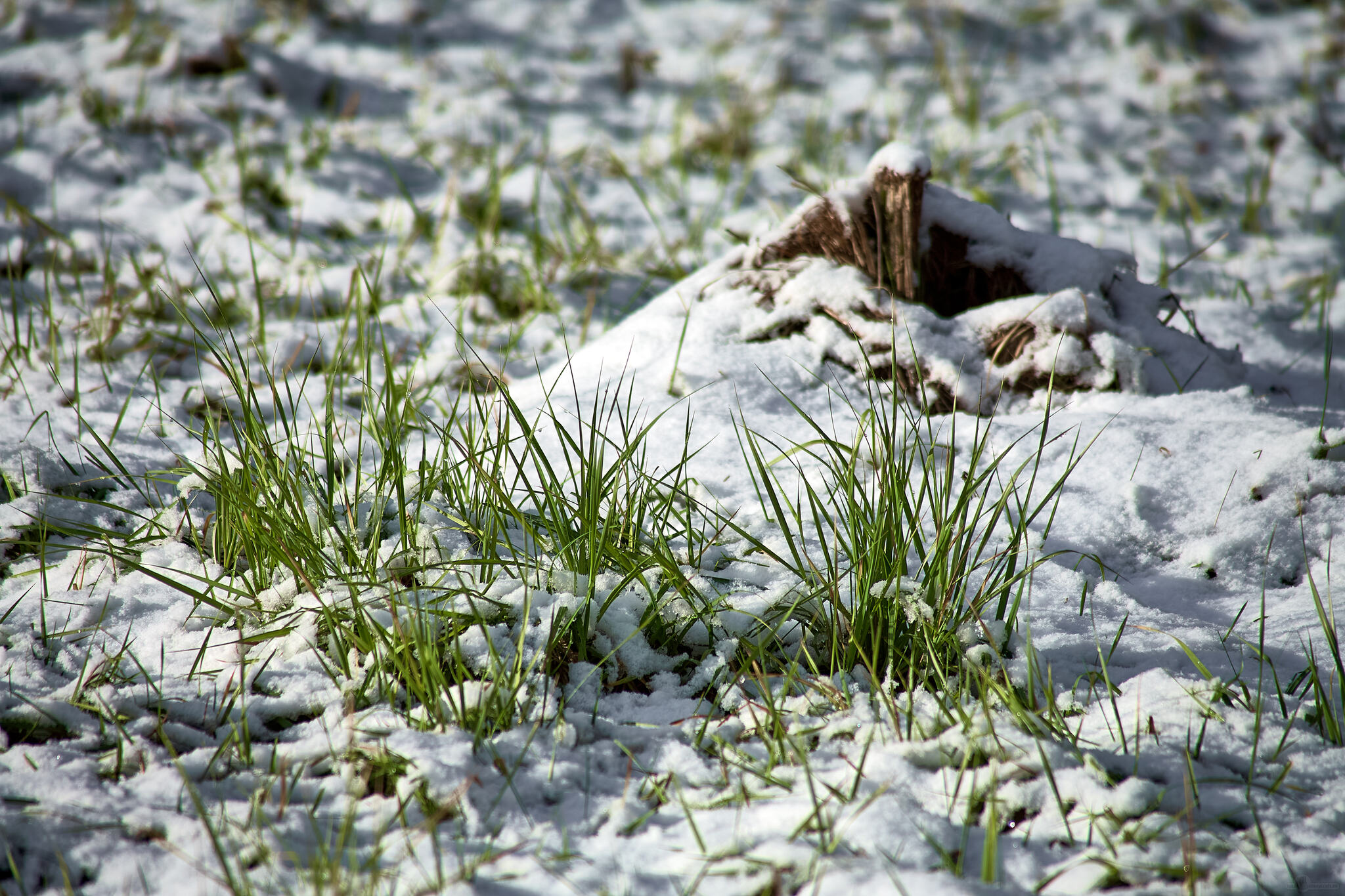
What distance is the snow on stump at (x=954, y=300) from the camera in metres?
2.01

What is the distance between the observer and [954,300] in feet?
7.46

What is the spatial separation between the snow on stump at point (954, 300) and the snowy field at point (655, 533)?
1cm

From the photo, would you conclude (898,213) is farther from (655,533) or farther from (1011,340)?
(655,533)

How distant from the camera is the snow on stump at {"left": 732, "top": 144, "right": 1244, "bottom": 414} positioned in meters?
2.01

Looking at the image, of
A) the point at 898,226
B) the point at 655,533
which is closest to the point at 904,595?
the point at 655,533

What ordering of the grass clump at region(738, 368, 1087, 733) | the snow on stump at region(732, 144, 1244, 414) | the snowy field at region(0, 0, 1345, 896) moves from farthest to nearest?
the snow on stump at region(732, 144, 1244, 414)
the grass clump at region(738, 368, 1087, 733)
the snowy field at region(0, 0, 1345, 896)

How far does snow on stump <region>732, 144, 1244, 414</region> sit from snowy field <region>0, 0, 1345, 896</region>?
0.6 inches

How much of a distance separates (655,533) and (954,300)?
1181 millimetres

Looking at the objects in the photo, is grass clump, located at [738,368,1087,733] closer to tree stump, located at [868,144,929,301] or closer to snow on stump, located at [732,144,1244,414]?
snow on stump, located at [732,144,1244,414]

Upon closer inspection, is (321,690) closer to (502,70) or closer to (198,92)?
→ (198,92)

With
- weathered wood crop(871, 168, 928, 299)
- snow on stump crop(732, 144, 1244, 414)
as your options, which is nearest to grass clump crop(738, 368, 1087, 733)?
snow on stump crop(732, 144, 1244, 414)

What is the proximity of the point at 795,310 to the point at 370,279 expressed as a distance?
1.50 meters

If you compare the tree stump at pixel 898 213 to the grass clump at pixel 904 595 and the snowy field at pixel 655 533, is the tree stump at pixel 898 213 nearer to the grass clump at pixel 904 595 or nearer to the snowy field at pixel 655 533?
the snowy field at pixel 655 533

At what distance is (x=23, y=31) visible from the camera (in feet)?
13.6
